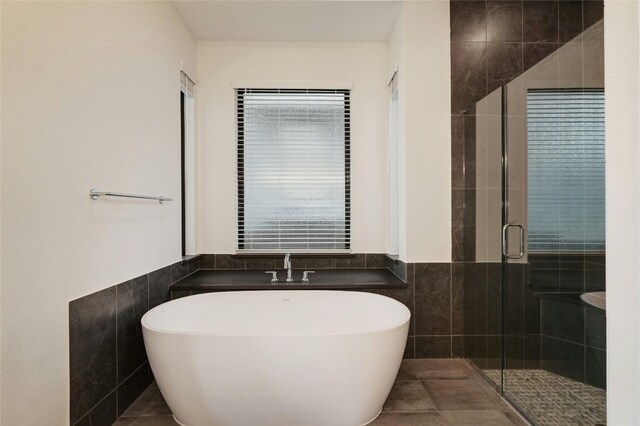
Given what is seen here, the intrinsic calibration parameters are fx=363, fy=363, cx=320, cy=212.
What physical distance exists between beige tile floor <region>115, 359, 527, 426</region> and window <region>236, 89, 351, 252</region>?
1306 millimetres

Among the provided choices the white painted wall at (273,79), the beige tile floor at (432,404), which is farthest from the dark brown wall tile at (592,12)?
the beige tile floor at (432,404)

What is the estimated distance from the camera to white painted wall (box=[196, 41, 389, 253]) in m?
3.13

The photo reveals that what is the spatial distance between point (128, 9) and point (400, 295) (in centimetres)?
248

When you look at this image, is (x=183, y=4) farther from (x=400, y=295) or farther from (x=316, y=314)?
(x=400, y=295)

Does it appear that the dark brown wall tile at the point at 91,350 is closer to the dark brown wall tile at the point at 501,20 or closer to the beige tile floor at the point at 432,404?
the beige tile floor at the point at 432,404

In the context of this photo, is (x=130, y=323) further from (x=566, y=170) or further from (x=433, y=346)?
(x=566, y=170)

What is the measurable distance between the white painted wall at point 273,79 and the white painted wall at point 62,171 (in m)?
0.85

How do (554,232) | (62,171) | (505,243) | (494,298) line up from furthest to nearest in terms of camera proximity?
(494,298), (505,243), (554,232), (62,171)

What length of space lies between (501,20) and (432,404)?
2.69 metres

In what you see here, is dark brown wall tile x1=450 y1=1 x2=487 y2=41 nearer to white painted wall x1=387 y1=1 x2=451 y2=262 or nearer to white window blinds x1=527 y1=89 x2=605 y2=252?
white painted wall x1=387 y1=1 x2=451 y2=262

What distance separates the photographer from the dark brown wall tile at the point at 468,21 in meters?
2.66

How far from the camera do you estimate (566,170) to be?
1.69 metres

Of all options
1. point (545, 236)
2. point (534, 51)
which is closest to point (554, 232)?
point (545, 236)

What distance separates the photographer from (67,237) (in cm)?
152
